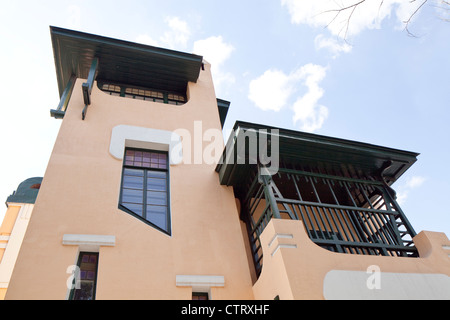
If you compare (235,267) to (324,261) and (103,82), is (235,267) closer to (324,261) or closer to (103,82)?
(324,261)

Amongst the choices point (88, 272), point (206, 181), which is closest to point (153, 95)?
point (206, 181)

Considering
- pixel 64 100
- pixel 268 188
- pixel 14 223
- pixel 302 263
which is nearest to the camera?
pixel 302 263

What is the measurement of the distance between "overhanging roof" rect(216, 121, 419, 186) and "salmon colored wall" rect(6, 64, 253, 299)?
28.4 inches

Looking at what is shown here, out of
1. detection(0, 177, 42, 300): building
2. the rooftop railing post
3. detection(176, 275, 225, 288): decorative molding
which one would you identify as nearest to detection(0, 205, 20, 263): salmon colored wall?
detection(0, 177, 42, 300): building

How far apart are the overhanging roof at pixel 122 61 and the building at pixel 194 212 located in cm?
4

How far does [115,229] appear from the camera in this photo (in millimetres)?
5918

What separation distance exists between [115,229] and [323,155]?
4402mm

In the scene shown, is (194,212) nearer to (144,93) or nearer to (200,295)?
(200,295)

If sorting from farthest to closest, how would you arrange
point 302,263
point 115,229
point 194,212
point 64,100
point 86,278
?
point 64,100
point 194,212
point 115,229
point 86,278
point 302,263

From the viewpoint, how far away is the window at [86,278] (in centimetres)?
515

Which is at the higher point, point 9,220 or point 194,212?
point 9,220

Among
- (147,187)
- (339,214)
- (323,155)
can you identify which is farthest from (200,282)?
(323,155)

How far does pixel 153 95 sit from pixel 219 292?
655 cm

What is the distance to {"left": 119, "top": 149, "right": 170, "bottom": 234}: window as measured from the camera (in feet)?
21.5
